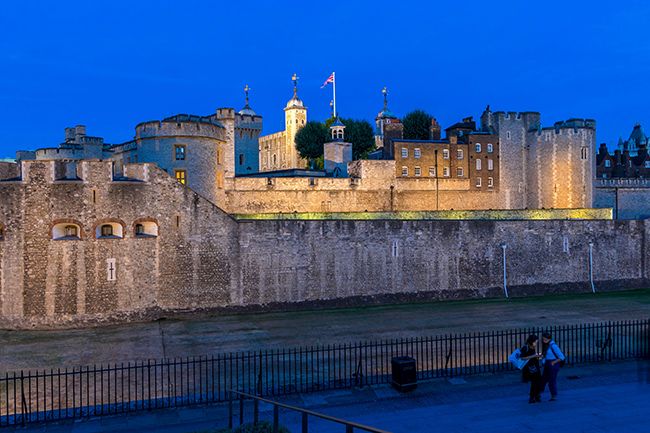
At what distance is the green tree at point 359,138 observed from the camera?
257ft

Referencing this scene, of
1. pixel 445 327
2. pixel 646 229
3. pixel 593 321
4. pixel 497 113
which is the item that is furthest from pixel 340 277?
pixel 497 113

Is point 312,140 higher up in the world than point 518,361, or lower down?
higher up

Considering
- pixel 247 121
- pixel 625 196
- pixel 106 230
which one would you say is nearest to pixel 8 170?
pixel 106 230

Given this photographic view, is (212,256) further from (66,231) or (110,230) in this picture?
(66,231)

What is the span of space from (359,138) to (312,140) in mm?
6386

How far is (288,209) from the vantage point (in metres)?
50.2

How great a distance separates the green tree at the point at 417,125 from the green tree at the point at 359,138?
182 inches

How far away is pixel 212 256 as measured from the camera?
3247 centimetres

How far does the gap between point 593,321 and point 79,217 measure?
82.2 ft

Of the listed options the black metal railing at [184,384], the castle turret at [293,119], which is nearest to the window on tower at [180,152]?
the black metal railing at [184,384]

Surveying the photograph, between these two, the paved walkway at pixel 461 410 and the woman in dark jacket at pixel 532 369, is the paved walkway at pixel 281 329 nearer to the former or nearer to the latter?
the paved walkway at pixel 461 410

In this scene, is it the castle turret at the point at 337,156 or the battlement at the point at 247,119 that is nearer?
the castle turret at the point at 337,156

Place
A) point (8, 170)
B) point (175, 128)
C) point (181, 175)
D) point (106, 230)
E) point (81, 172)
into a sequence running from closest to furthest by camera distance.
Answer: point (81, 172) → point (106, 230) → point (8, 170) → point (175, 128) → point (181, 175)

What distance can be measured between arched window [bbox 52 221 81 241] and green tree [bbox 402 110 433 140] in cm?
5396
